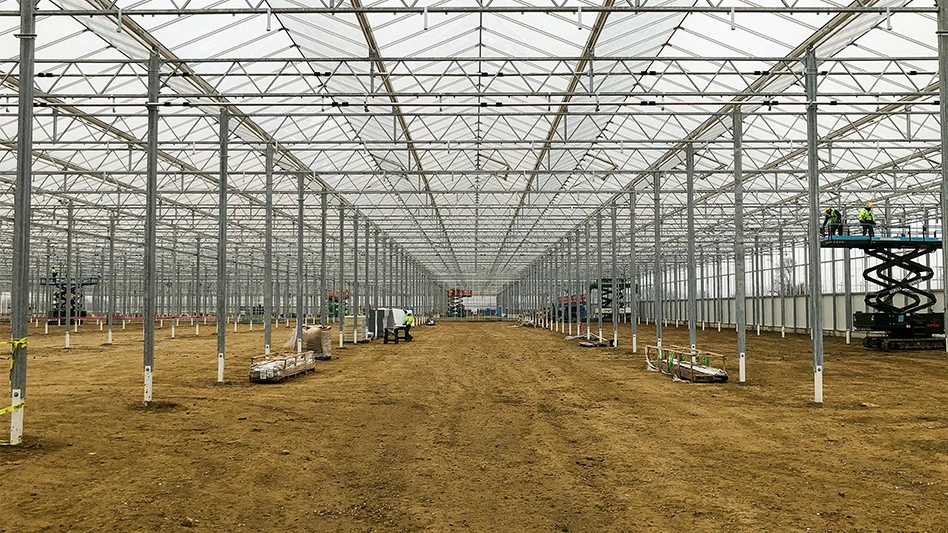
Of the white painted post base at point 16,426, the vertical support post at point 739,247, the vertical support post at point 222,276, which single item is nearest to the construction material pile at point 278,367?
the vertical support post at point 222,276

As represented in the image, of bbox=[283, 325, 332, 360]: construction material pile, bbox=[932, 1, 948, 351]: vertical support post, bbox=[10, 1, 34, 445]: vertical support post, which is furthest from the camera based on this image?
bbox=[283, 325, 332, 360]: construction material pile

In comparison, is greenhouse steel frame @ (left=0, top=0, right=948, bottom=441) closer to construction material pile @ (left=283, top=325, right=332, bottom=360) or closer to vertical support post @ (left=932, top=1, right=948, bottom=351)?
vertical support post @ (left=932, top=1, right=948, bottom=351)

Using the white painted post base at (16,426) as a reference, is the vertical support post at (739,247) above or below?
above

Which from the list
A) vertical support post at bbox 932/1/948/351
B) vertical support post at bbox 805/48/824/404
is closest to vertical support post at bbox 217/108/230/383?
vertical support post at bbox 805/48/824/404

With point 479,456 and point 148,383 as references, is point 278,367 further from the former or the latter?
point 479,456

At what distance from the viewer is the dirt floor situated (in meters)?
6.62

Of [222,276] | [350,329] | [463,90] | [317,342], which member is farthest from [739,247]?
[350,329]


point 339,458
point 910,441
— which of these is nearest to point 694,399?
point 910,441

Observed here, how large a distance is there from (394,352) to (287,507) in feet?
68.0

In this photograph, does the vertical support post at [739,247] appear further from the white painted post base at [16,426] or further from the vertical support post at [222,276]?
the white painted post base at [16,426]

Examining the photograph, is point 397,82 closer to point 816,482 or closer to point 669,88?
point 669,88

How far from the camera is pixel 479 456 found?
30.0 feet

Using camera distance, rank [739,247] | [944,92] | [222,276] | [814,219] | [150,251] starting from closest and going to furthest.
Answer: [944,92], [150,251], [814,219], [222,276], [739,247]

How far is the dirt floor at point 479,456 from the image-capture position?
6.62 m
